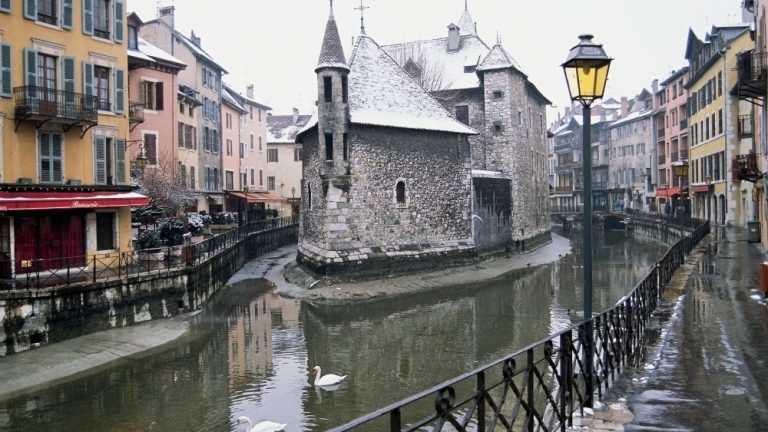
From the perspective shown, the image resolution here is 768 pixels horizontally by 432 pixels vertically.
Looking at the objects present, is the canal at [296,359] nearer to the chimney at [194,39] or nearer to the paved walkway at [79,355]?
the paved walkway at [79,355]

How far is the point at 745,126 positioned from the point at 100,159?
1373 inches

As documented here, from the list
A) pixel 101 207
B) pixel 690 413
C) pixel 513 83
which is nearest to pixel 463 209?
pixel 513 83

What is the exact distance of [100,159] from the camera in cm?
2205

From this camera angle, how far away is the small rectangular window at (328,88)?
2784 centimetres

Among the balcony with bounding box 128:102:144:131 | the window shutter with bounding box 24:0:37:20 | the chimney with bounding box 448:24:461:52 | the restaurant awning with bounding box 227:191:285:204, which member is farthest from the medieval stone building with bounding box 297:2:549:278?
the restaurant awning with bounding box 227:191:285:204

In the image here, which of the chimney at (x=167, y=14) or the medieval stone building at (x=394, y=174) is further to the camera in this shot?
the chimney at (x=167, y=14)

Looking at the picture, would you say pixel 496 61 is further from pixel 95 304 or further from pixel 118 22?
pixel 95 304

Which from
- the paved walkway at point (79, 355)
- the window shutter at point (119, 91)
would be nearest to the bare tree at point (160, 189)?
the window shutter at point (119, 91)

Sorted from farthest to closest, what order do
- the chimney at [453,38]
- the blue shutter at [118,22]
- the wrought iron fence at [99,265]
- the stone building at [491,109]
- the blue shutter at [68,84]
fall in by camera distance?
the chimney at [453,38] < the stone building at [491,109] < the blue shutter at [118,22] < the blue shutter at [68,84] < the wrought iron fence at [99,265]

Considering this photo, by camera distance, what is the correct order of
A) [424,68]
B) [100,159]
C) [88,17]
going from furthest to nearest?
1. [424,68]
2. [100,159]
3. [88,17]

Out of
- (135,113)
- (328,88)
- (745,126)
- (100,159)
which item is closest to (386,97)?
(328,88)

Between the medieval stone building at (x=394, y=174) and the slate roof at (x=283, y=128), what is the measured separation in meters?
29.1

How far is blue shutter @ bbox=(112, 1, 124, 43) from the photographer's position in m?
22.5

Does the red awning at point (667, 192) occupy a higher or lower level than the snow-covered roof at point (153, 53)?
lower
